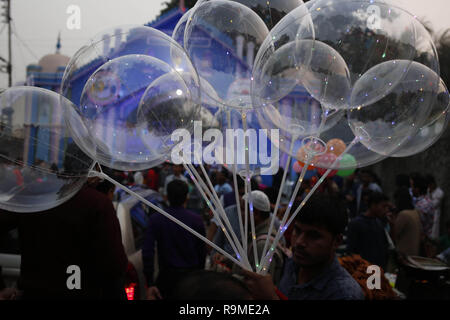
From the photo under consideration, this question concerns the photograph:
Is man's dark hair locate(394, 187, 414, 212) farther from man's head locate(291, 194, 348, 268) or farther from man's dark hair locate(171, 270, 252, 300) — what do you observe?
man's dark hair locate(171, 270, 252, 300)

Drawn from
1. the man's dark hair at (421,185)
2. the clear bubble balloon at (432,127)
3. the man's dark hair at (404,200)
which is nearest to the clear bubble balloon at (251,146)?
the clear bubble balloon at (432,127)

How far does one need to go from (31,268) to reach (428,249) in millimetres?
5182

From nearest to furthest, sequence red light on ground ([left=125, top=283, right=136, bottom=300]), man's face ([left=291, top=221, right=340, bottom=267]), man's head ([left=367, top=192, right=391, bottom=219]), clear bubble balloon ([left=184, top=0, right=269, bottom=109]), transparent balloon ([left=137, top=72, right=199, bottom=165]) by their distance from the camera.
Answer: man's face ([left=291, top=221, right=340, bottom=267]) → transparent balloon ([left=137, top=72, right=199, bottom=165]) → clear bubble balloon ([left=184, top=0, right=269, bottom=109]) → red light on ground ([left=125, top=283, right=136, bottom=300]) → man's head ([left=367, top=192, right=391, bottom=219])

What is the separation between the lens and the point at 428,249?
5.57 meters

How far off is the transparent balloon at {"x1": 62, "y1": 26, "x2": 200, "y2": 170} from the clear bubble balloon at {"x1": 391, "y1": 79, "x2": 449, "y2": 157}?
1.21m

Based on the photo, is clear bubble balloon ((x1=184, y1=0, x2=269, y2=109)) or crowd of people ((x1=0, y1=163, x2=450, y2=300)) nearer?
crowd of people ((x1=0, y1=163, x2=450, y2=300))

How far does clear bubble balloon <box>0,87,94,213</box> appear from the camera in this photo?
1.77 meters

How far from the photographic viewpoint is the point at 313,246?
5.56 ft

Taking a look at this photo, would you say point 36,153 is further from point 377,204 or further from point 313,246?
point 377,204

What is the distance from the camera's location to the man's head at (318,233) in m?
1.68

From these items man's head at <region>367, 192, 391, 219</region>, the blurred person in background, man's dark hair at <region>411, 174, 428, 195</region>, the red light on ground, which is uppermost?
man's dark hair at <region>411, 174, 428, 195</region>

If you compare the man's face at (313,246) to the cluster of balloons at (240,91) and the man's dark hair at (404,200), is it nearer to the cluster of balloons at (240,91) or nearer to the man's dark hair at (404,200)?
the cluster of balloons at (240,91)

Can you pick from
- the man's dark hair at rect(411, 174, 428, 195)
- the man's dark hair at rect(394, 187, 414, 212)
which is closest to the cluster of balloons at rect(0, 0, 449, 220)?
the man's dark hair at rect(394, 187, 414, 212)

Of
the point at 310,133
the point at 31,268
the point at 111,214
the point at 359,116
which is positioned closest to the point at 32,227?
the point at 31,268
